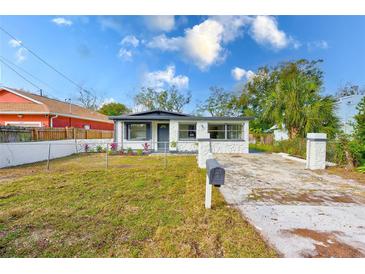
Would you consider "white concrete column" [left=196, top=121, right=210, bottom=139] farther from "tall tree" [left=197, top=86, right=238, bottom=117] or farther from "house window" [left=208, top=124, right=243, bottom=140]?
"tall tree" [left=197, top=86, right=238, bottom=117]

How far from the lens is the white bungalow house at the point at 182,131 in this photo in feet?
41.7

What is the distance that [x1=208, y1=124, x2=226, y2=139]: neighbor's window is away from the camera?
1305 cm

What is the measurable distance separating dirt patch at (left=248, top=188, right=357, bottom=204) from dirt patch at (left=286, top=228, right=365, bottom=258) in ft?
4.14

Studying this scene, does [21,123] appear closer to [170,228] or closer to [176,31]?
[176,31]

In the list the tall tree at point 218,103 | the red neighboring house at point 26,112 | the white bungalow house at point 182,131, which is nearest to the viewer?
the white bungalow house at point 182,131

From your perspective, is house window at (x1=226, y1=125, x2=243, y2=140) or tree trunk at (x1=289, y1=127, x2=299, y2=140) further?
house window at (x1=226, y1=125, x2=243, y2=140)

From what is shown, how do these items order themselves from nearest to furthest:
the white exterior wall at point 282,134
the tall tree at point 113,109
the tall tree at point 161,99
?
the white exterior wall at point 282,134 < the tall tree at point 161,99 < the tall tree at point 113,109

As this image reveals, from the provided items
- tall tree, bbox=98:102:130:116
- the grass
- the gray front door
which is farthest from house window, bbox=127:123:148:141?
tall tree, bbox=98:102:130:116

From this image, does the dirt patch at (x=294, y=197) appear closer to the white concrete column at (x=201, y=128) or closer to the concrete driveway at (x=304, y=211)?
the concrete driveway at (x=304, y=211)

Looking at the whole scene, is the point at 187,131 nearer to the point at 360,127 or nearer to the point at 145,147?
the point at 145,147

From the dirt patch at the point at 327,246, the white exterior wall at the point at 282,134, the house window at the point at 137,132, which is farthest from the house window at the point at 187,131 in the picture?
the dirt patch at the point at 327,246

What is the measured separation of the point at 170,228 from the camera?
275 centimetres
